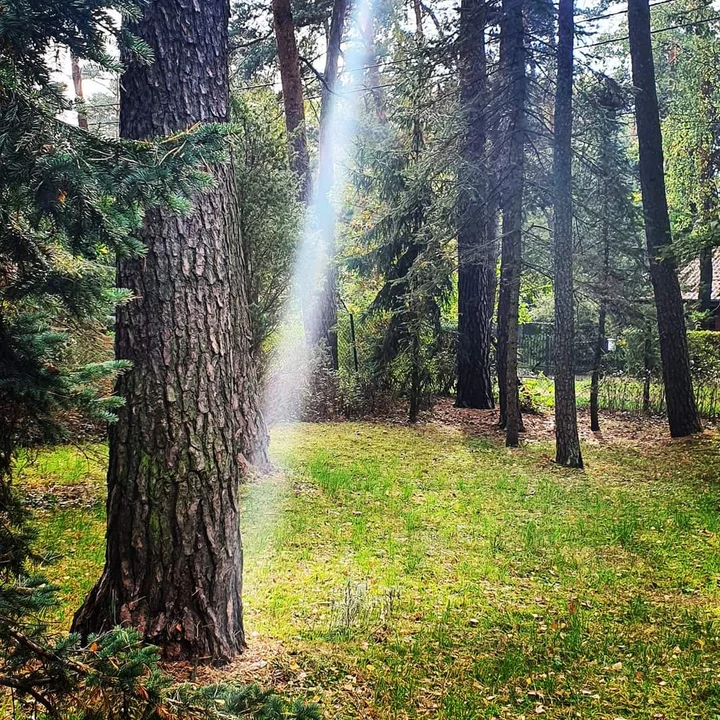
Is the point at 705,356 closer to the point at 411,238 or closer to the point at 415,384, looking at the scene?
the point at 415,384

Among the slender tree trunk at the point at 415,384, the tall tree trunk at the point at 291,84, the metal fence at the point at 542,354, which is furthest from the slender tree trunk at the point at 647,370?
the tall tree trunk at the point at 291,84

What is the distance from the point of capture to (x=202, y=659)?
2381 millimetres

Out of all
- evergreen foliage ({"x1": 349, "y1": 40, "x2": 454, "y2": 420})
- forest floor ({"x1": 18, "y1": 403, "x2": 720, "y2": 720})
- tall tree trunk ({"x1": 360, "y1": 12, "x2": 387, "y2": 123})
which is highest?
tall tree trunk ({"x1": 360, "y1": 12, "x2": 387, "y2": 123})

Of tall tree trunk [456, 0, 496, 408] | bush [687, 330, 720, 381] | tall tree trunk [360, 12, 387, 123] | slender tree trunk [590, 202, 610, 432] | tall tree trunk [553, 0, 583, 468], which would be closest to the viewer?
tall tree trunk [553, 0, 583, 468]

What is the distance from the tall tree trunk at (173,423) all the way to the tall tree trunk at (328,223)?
686 centimetres

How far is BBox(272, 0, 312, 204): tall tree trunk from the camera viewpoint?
894 cm

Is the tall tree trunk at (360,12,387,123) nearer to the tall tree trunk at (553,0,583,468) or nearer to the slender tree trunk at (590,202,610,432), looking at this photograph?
the slender tree trunk at (590,202,610,432)

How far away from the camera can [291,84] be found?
9234mm

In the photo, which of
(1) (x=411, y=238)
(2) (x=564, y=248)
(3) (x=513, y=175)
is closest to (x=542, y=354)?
(1) (x=411, y=238)

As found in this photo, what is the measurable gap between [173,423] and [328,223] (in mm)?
7900

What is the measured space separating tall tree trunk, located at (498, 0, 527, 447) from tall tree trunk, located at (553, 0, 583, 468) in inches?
24.8

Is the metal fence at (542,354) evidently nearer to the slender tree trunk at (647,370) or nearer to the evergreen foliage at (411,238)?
the slender tree trunk at (647,370)

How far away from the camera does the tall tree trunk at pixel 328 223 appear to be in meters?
9.76

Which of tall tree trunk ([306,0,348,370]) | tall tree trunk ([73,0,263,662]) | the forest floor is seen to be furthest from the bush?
tall tree trunk ([73,0,263,662])
